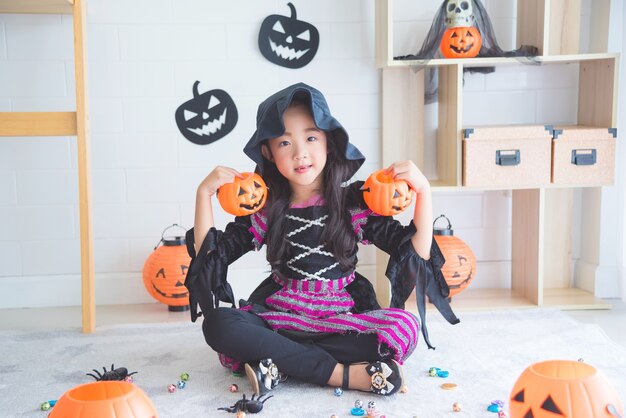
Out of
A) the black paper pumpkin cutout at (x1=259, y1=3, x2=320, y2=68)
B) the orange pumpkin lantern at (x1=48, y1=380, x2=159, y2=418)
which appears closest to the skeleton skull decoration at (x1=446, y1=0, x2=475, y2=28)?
the black paper pumpkin cutout at (x1=259, y1=3, x2=320, y2=68)

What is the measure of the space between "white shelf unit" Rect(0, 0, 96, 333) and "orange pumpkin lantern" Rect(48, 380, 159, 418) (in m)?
1.24

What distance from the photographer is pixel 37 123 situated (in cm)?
254

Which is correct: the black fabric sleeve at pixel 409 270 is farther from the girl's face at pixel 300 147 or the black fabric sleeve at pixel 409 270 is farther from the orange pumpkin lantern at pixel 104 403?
the orange pumpkin lantern at pixel 104 403

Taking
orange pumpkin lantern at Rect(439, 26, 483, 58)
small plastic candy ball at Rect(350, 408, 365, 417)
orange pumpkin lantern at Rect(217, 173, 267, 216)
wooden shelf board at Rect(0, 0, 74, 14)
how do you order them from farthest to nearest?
orange pumpkin lantern at Rect(439, 26, 483, 58) < wooden shelf board at Rect(0, 0, 74, 14) < orange pumpkin lantern at Rect(217, 173, 267, 216) < small plastic candy ball at Rect(350, 408, 365, 417)

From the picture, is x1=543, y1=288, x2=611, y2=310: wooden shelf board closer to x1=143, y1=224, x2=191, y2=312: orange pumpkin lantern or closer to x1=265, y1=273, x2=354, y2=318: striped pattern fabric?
x1=265, y1=273, x2=354, y2=318: striped pattern fabric

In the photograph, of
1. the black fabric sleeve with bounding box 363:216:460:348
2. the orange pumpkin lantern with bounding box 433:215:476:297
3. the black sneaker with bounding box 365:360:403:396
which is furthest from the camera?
the orange pumpkin lantern with bounding box 433:215:476:297

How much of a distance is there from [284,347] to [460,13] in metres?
1.43

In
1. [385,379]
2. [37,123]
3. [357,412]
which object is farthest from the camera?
[37,123]

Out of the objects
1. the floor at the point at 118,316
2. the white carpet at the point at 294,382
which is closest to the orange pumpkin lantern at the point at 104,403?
the white carpet at the point at 294,382

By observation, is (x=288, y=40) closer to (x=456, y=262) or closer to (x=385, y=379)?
(x=456, y=262)

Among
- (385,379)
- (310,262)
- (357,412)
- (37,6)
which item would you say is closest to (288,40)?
(37,6)

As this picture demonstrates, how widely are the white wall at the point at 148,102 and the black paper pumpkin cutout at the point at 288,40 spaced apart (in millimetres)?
30

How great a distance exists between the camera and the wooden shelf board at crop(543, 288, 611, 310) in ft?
9.53

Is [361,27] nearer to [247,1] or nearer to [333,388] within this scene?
[247,1]
